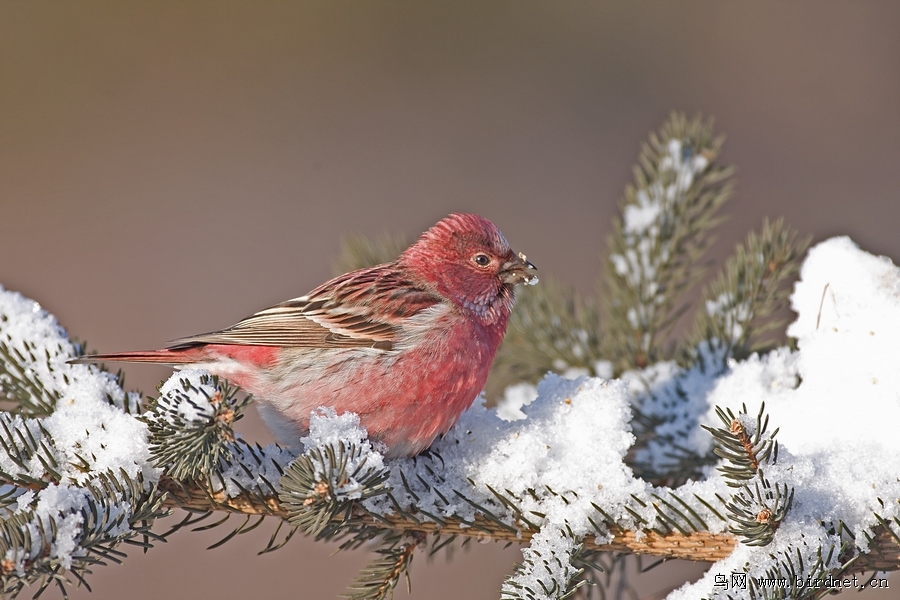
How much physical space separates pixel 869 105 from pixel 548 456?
21.3ft

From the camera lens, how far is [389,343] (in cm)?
275

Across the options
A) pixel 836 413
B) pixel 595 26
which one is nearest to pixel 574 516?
pixel 836 413

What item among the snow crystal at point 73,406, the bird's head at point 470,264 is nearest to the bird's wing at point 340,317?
the bird's head at point 470,264

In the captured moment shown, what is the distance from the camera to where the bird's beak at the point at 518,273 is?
308 centimetres

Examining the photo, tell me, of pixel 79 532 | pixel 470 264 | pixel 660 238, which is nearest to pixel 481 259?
pixel 470 264

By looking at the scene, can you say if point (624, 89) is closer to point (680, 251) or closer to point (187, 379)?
point (680, 251)

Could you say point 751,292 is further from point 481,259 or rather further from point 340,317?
point 340,317

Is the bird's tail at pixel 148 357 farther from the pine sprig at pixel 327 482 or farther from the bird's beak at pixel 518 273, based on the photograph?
the bird's beak at pixel 518 273

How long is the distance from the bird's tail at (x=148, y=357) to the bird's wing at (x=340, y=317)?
1.8 inches

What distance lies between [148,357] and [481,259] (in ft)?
4.38

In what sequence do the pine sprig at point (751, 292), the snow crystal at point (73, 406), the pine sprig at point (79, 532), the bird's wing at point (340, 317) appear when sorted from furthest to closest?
the pine sprig at point (751, 292) < the bird's wing at point (340, 317) < the snow crystal at point (73, 406) < the pine sprig at point (79, 532)

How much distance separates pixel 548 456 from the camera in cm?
227

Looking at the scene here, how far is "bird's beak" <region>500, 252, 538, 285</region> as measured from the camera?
3078mm

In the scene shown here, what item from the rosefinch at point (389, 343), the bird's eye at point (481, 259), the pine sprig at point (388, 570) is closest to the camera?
the pine sprig at point (388, 570)
